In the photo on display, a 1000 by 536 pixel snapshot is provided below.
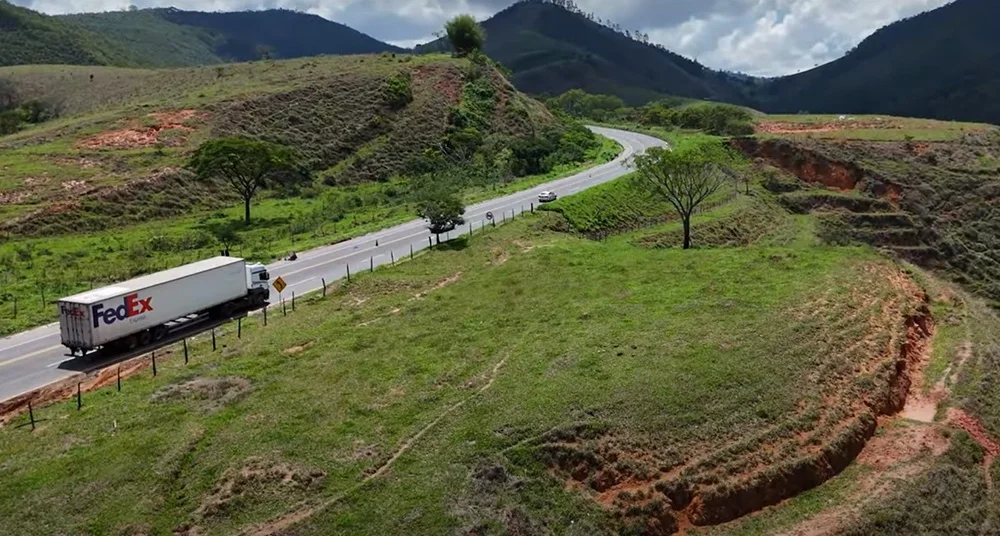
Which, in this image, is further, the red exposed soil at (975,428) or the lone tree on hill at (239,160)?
the lone tree on hill at (239,160)

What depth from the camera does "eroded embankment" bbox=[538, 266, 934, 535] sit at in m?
20.7

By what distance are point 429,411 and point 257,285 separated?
53.7ft

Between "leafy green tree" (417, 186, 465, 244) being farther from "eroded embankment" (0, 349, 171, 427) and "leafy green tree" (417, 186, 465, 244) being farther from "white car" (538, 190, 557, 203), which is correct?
"eroded embankment" (0, 349, 171, 427)

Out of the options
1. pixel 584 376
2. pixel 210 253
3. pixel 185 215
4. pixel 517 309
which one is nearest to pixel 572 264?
pixel 517 309


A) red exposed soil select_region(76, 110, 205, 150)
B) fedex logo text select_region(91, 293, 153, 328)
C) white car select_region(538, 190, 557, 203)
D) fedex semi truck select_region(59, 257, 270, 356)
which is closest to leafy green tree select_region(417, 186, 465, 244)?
white car select_region(538, 190, 557, 203)

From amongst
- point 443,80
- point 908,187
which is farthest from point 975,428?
point 443,80

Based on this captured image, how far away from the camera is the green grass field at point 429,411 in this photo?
19109 millimetres

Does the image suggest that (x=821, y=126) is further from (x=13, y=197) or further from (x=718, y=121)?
(x=13, y=197)

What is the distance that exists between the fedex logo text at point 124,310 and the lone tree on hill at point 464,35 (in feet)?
332

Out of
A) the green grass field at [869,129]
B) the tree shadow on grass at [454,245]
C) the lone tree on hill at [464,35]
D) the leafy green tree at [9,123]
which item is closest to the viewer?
the tree shadow on grass at [454,245]

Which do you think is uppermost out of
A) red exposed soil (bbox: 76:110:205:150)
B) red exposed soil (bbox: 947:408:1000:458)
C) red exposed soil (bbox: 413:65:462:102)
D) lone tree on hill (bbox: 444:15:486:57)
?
lone tree on hill (bbox: 444:15:486:57)

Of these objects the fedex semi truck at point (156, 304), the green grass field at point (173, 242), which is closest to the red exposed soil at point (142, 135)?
the green grass field at point (173, 242)

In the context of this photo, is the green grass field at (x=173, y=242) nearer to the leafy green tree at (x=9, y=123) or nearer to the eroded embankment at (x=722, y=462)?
the eroded embankment at (x=722, y=462)

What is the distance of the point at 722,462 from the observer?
21.8 metres
